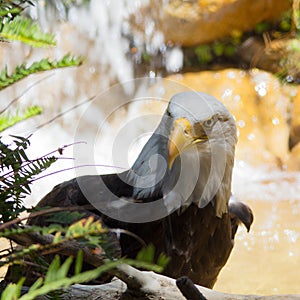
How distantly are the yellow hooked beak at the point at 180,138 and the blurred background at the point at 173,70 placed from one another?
113 inches

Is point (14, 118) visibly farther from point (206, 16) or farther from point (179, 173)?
point (206, 16)

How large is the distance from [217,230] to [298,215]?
2065 millimetres

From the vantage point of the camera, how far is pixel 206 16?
6609 millimetres

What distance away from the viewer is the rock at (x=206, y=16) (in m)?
6.62

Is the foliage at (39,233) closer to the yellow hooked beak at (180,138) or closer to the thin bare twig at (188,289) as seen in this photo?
the thin bare twig at (188,289)

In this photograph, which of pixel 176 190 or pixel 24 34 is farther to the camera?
pixel 176 190

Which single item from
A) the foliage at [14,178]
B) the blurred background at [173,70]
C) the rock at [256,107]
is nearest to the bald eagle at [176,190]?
the foliage at [14,178]

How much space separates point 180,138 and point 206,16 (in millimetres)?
4501

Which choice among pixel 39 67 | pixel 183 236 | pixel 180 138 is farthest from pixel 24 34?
pixel 183 236

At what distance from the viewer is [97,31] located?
6.84m

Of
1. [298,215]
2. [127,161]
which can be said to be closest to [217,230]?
[127,161]

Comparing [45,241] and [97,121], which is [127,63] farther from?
[45,241]

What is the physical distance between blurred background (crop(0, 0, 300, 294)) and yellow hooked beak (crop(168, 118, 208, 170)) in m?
2.86

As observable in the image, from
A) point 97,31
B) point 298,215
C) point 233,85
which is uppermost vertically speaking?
point 97,31
